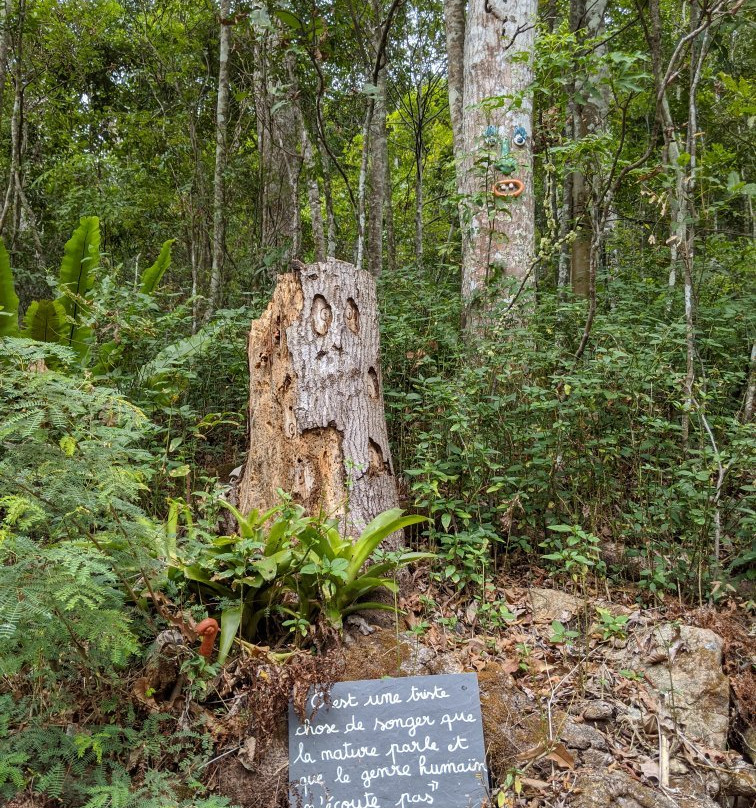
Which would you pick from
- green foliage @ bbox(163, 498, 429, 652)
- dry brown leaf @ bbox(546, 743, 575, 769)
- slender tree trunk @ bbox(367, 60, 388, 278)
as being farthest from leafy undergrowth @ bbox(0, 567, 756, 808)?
slender tree trunk @ bbox(367, 60, 388, 278)

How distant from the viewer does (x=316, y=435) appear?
3768mm

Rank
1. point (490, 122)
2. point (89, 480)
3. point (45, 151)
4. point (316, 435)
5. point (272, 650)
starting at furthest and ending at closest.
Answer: point (45, 151) < point (490, 122) < point (316, 435) < point (272, 650) < point (89, 480)

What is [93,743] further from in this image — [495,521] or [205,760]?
[495,521]

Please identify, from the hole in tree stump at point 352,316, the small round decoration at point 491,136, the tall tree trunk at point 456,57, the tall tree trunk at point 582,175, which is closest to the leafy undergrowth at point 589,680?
the hole in tree stump at point 352,316

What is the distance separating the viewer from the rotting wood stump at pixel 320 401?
367 cm

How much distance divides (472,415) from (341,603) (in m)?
1.42

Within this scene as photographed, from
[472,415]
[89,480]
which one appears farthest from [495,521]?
[89,480]

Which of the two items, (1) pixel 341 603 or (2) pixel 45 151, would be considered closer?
(1) pixel 341 603

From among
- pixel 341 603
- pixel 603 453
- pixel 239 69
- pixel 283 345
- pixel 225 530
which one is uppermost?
pixel 239 69

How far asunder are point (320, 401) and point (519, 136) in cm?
320

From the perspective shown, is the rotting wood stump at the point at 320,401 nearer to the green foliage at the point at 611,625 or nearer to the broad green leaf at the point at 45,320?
the green foliage at the point at 611,625

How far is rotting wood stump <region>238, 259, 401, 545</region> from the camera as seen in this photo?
367 cm

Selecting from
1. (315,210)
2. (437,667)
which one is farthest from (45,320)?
(437,667)

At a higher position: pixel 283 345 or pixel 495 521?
pixel 283 345
